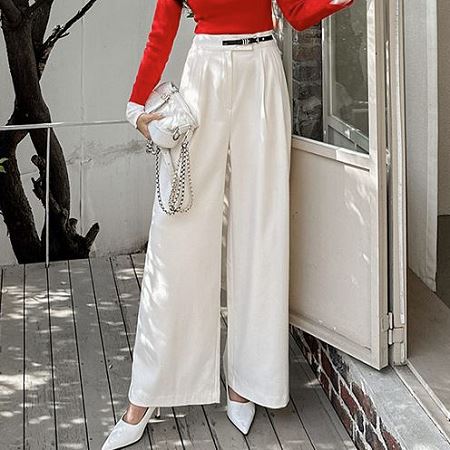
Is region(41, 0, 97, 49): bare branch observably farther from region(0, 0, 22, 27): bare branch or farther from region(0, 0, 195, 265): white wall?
region(0, 0, 22, 27): bare branch

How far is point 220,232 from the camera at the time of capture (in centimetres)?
366

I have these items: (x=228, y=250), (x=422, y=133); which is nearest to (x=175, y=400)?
(x=228, y=250)

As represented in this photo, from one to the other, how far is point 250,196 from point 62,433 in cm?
100

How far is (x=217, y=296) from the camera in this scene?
3.72 meters

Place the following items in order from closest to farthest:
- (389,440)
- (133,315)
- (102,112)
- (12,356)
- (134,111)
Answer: (389,440)
(134,111)
(12,356)
(133,315)
(102,112)

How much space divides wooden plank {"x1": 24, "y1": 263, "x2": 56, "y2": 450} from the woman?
25 centimetres

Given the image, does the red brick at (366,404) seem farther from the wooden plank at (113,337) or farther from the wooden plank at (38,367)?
the wooden plank at (38,367)

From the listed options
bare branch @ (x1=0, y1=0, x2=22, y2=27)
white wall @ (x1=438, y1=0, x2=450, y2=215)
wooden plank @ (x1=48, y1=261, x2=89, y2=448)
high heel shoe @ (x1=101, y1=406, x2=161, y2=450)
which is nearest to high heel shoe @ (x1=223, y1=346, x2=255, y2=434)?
high heel shoe @ (x1=101, y1=406, x2=161, y2=450)

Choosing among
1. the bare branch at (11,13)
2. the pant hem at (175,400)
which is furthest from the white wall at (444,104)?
the pant hem at (175,400)

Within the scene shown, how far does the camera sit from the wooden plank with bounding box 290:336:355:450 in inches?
147

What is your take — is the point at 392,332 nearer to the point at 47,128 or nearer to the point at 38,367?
the point at 38,367

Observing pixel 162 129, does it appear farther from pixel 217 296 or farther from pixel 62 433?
pixel 62 433

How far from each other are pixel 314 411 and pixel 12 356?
1229 mm

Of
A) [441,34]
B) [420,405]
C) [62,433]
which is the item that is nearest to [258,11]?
[420,405]
